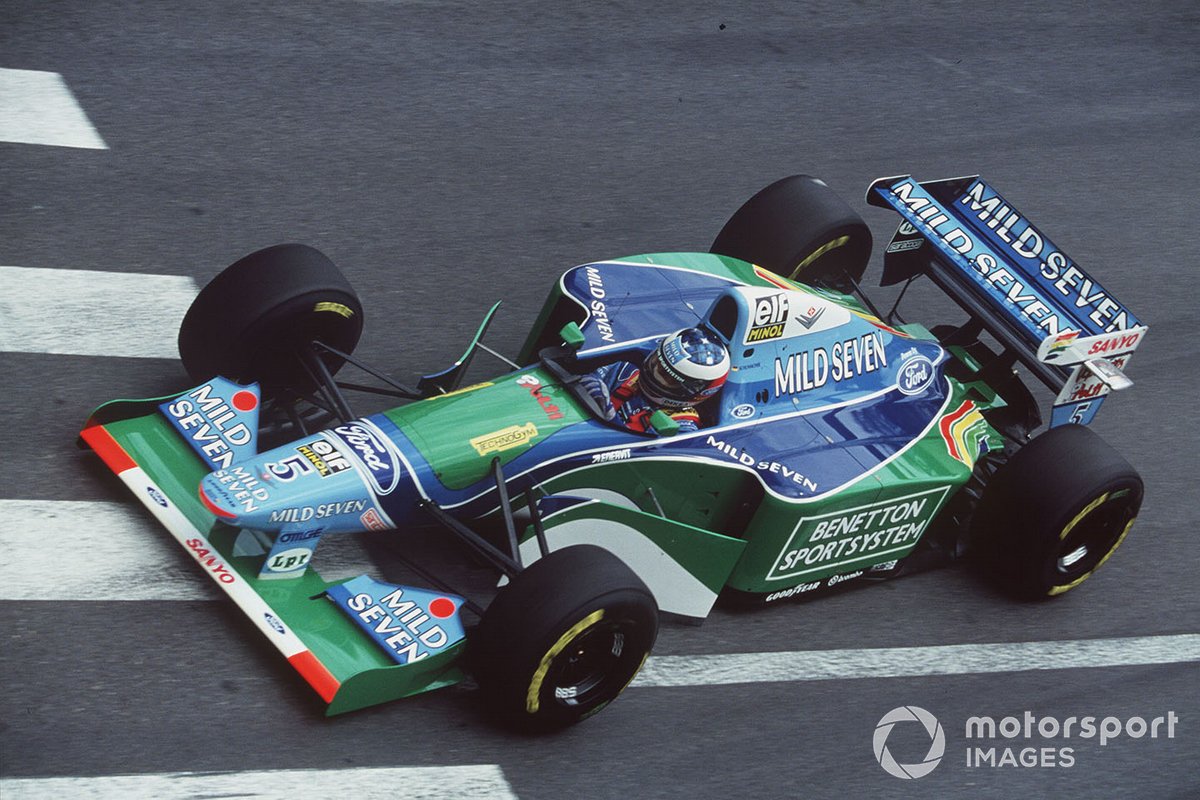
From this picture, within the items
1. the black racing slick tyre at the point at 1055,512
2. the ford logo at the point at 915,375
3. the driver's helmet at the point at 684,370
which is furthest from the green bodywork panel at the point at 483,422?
the black racing slick tyre at the point at 1055,512

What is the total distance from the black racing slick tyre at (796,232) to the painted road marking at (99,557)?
2.75m

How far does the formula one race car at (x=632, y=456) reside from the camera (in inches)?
217

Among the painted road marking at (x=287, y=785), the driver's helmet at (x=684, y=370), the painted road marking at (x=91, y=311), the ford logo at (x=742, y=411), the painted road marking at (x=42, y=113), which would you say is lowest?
the painted road marking at (x=287, y=785)

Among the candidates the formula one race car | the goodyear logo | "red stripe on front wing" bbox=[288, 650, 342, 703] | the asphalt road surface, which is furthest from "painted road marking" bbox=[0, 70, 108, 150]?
"red stripe on front wing" bbox=[288, 650, 342, 703]

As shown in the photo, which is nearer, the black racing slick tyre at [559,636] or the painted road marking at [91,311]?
the black racing slick tyre at [559,636]

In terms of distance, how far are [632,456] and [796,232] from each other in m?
2.07

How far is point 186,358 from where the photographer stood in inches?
259

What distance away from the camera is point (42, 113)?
352 inches

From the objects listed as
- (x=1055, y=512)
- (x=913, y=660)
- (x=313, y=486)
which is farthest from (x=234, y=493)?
(x=1055, y=512)

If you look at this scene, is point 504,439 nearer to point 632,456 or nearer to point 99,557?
point 632,456

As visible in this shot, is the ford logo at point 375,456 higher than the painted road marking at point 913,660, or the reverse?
the ford logo at point 375,456

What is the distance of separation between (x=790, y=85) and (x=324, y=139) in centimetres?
367

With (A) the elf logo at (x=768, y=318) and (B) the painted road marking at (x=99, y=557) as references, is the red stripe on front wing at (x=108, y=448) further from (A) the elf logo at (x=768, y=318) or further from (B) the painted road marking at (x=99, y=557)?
(A) the elf logo at (x=768, y=318)

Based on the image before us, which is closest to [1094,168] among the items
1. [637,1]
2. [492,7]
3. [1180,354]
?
[1180,354]
